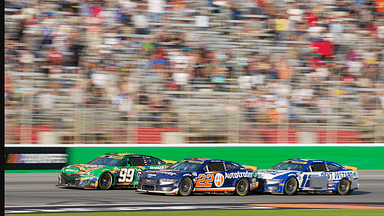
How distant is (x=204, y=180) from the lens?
43.7ft

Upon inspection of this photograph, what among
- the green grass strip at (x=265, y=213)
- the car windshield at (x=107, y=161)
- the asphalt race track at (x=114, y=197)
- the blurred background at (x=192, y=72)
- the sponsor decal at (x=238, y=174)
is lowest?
the asphalt race track at (x=114, y=197)

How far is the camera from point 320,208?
39.0ft

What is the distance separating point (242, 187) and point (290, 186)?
129cm

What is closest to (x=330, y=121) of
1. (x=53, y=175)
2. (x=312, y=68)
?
(x=312, y=68)

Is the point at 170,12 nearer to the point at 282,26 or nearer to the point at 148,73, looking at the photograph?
the point at 148,73

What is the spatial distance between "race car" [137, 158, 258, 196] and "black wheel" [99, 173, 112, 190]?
112cm

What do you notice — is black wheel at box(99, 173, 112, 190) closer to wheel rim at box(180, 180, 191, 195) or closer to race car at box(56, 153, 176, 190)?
race car at box(56, 153, 176, 190)

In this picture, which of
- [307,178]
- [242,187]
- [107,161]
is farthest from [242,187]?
[107,161]

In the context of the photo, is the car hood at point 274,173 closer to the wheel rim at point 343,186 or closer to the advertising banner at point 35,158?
the wheel rim at point 343,186

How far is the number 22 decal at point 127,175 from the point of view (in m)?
14.4

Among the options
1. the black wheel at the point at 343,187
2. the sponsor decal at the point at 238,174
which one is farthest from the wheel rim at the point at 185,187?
the black wheel at the point at 343,187

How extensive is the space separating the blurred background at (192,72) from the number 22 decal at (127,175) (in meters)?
3.80

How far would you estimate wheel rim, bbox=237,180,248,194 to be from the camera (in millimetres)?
13898

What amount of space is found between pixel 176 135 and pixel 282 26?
6.17 m
